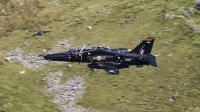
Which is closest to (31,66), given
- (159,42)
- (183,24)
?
(159,42)

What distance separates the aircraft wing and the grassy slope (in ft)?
6.41

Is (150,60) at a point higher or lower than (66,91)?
higher

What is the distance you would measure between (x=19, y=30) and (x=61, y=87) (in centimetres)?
1241

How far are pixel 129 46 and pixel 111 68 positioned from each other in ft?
21.7

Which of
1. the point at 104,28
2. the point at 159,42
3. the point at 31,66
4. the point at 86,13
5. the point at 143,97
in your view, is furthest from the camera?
the point at 86,13

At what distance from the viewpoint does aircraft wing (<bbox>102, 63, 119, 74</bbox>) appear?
89.3 feet

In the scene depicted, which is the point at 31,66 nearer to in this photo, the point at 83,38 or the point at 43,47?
the point at 43,47

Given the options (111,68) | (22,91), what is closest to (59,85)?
(22,91)

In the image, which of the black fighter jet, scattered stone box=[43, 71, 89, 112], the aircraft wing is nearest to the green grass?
scattered stone box=[43, 71, 89, 112]

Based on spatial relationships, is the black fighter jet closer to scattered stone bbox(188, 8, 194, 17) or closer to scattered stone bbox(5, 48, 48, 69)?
scattered stone bbox(5, 48, 48, 69)

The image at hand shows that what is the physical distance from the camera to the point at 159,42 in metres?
33.9

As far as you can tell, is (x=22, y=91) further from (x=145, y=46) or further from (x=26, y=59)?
(x=145, y=46)

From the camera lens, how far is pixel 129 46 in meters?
33.6

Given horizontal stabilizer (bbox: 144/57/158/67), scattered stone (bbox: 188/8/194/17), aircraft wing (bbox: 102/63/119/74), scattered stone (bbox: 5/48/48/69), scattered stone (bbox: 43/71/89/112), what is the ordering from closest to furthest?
1. scattered stone (bbox: 43/71/89/112)
2. aircraft wing (bbox: 102/63/119/74)
3. horizontal stabilizer (bbox: 144/57/158/67)
4. scattered stone (bbox: 5/48/48/69)
5. scattered stone (bbox: 188/8/194/17)
